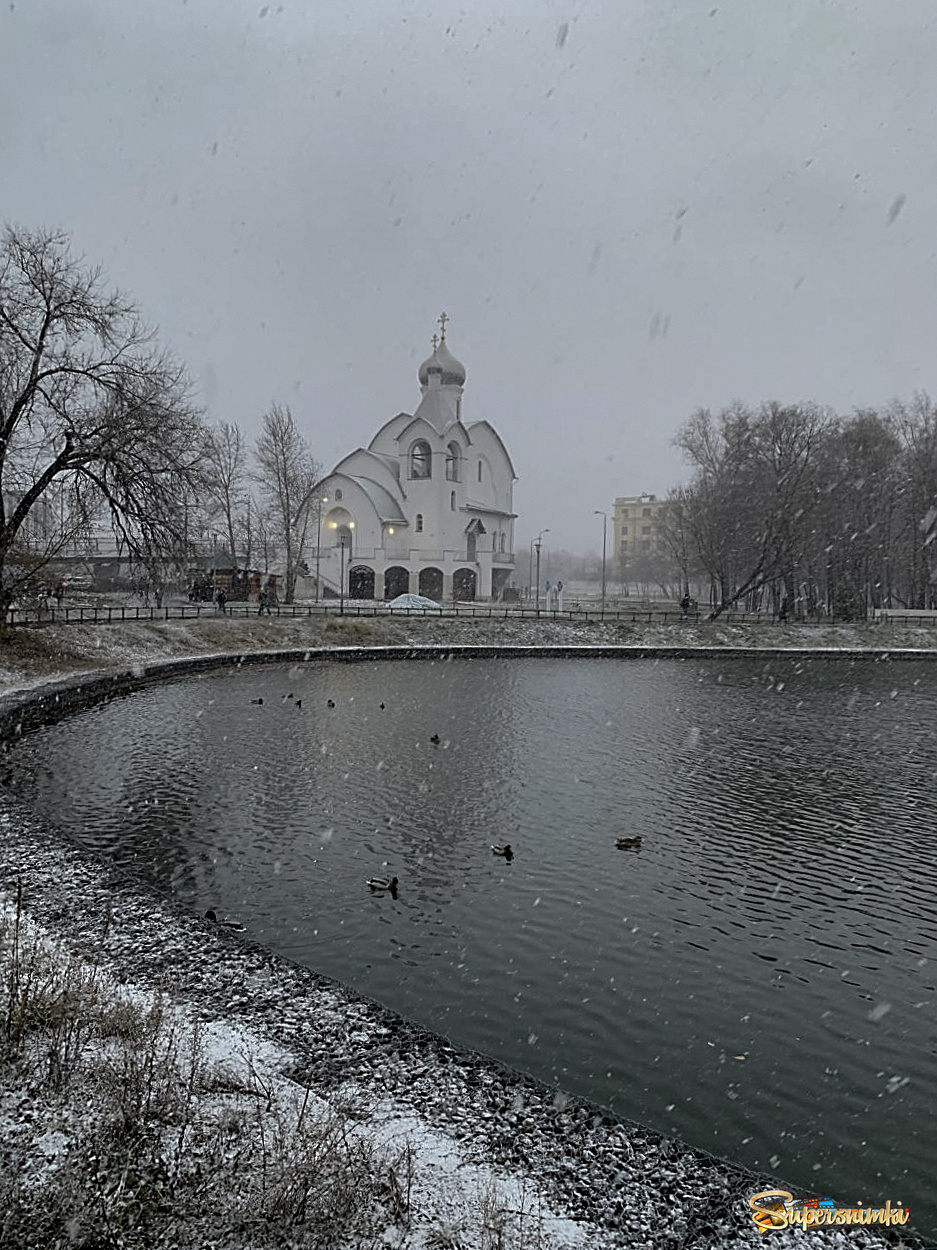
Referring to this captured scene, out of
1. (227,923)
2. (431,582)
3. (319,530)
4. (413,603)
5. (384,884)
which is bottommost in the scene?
(227,923)

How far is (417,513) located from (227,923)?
59.2m

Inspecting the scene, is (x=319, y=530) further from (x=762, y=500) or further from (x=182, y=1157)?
(x=182, y=1157)

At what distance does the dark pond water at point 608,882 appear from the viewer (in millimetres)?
6445

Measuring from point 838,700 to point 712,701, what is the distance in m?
4.21

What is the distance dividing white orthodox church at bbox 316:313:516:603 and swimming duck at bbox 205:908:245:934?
176 ft

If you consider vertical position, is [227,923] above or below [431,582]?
below

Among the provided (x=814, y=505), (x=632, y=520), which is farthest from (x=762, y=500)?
(x=632, y=520)

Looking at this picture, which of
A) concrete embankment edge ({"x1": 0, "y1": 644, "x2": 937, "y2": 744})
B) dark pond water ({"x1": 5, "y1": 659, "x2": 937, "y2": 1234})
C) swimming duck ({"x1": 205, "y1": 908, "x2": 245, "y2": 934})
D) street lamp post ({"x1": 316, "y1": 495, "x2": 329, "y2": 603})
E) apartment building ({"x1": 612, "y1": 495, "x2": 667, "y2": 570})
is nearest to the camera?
dark pond water ({"x1": 5, "y1": 659, "x2": 937, "y2": 1234})

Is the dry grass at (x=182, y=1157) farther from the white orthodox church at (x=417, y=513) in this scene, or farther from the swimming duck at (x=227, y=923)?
the white orthodox church at (x=417, y=513)

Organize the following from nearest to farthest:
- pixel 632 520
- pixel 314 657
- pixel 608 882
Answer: pixel 608 882 → pixel 314 657 → pixel 632 520

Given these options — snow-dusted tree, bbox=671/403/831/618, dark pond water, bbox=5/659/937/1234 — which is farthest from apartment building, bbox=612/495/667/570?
dark pond water, bbox=5/659/937/1234

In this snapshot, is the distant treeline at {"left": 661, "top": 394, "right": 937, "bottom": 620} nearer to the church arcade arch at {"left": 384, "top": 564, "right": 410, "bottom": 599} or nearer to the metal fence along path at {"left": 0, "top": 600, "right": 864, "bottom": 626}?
the metal fence along path at {"left": 0, "top": 600, "right": 864, "bottom": 626}

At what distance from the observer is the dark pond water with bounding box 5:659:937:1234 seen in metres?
6.45

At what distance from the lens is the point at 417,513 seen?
220 ft
